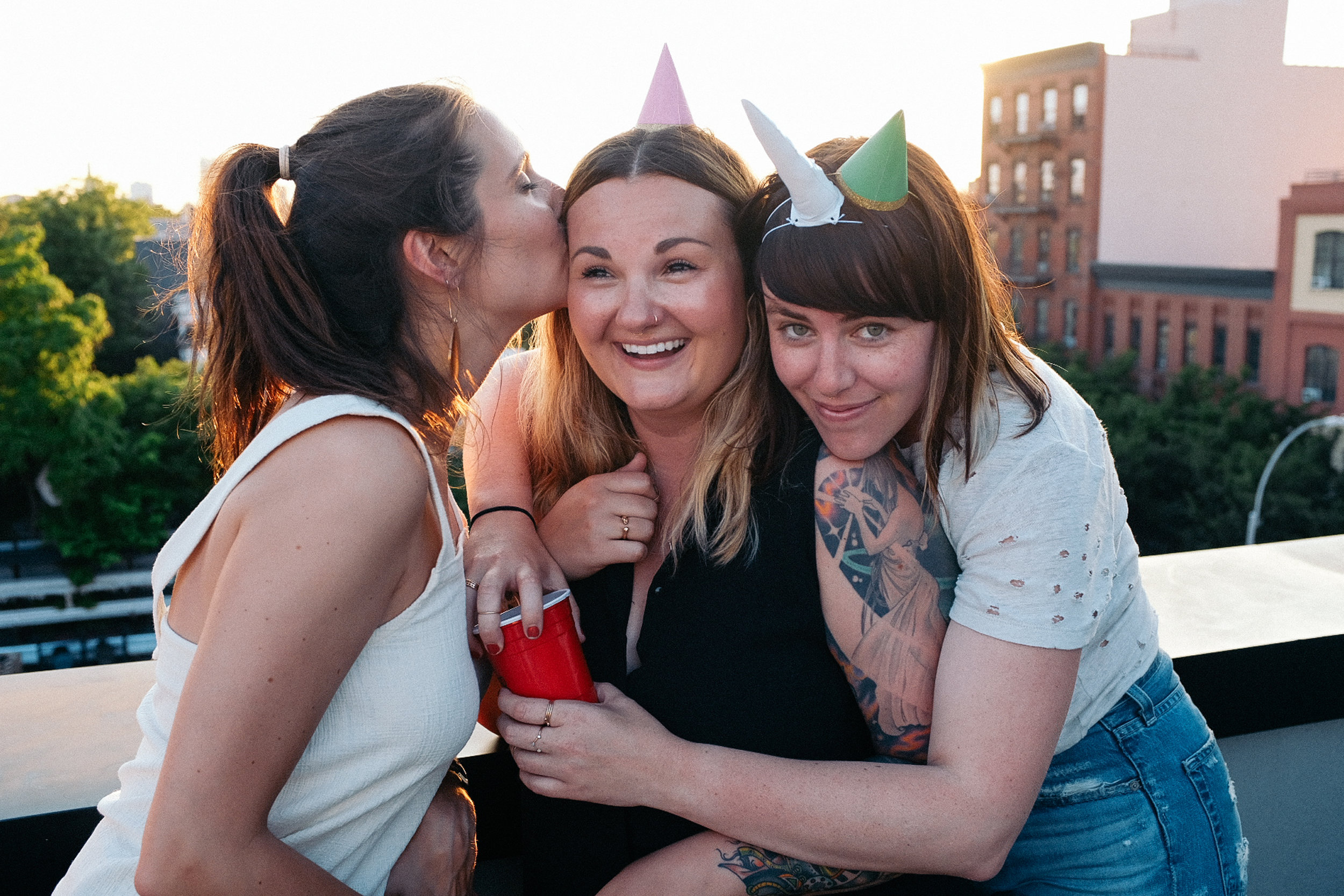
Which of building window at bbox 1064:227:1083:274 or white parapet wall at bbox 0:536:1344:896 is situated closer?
white parapet wall at bbox 0:536:1344:896

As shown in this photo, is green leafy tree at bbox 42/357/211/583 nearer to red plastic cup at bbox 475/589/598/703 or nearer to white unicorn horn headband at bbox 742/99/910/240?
red plastic cup at bbox 475/589/598/703

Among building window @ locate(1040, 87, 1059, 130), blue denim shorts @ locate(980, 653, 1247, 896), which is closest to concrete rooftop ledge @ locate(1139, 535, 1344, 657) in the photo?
blue denim shorts @ locate(980, 653, 1247, 896)

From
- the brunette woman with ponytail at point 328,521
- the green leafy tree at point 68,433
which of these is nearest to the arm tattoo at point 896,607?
the brunette woman with ponytail at point 328,521

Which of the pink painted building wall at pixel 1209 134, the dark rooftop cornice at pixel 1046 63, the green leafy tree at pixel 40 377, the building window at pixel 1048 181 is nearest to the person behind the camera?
the green leafy tree at pixel 40 377

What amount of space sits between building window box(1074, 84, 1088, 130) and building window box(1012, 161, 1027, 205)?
10.4 ft

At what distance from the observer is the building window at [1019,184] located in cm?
4466

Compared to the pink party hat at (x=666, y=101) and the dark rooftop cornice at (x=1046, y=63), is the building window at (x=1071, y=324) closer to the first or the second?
the dark rooftop cornice at (x=1046, y=63)

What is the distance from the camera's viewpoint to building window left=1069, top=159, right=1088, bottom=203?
41.7 meters

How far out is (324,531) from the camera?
1530 mm

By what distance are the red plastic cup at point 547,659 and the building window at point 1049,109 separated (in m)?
45.2

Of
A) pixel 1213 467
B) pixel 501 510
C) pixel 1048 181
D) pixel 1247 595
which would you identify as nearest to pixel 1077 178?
pixel 1048 181

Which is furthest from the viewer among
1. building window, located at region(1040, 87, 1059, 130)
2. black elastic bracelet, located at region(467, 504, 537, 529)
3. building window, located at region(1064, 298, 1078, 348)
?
building window, located at region(1040, 87, 1059, 130)

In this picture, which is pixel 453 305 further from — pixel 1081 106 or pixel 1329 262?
pixel 1081 106

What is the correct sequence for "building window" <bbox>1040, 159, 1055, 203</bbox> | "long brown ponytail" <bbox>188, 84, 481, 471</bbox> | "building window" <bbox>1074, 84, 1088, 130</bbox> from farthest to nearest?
"building window" <bbox>1040, 159, 1055, 203</bbox>, "building window" <bbox>1074, 84, 1088, 130</bbox>, "long brown ponytail" <bbox>188, 84, 481, 471</bbox>
